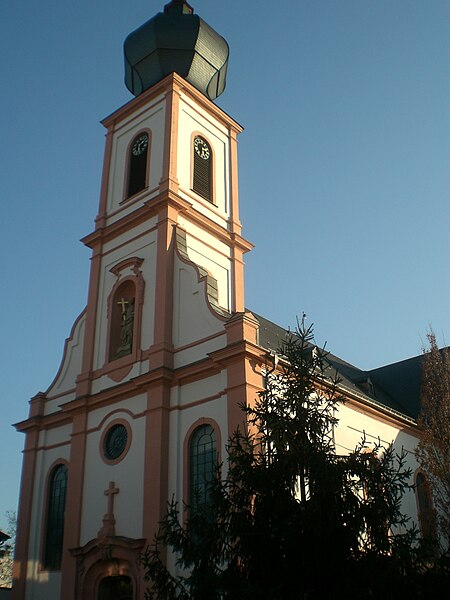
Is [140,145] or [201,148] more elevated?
[140,145]

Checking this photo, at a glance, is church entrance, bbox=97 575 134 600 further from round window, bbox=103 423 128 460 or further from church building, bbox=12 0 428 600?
round window, bbox=103 423 128 460

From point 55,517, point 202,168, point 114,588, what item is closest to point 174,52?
point 202,168

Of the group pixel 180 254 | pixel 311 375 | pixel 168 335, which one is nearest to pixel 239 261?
pixel 180 254

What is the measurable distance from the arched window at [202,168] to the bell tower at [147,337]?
0.06 meters

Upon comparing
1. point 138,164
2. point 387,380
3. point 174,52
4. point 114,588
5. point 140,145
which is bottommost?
point 114,588

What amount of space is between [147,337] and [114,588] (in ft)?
22.4

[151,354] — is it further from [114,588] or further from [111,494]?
[114,588]

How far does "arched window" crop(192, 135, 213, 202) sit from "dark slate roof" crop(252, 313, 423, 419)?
199 inches

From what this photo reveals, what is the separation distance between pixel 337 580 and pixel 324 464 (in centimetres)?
166

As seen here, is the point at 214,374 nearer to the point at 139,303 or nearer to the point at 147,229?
the point at 139,303

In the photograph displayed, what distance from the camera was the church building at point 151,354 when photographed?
59.1 ft

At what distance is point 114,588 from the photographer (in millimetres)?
18359

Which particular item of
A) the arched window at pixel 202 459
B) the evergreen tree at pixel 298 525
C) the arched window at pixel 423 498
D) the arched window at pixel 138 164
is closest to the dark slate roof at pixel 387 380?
the arched window at pixel 423 498

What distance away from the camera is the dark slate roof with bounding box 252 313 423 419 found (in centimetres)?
2683
